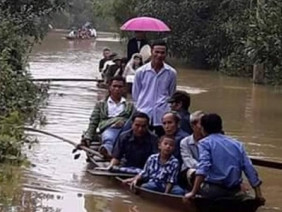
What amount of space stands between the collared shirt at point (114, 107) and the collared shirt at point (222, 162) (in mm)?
2627

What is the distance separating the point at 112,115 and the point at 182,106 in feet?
4.69

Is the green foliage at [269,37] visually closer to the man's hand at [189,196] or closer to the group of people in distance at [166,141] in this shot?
the group of people in distance at [166,141]

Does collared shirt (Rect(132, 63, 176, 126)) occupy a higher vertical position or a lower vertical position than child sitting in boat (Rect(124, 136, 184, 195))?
higher

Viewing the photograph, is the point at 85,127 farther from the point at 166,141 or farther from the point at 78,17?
the point at 78,17

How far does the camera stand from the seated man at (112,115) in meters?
10.2

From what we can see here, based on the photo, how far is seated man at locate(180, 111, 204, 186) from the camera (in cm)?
852

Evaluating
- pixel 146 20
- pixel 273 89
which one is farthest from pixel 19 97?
pixel 273 89

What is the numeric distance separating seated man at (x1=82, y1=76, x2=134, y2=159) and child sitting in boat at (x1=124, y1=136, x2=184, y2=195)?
145 cm

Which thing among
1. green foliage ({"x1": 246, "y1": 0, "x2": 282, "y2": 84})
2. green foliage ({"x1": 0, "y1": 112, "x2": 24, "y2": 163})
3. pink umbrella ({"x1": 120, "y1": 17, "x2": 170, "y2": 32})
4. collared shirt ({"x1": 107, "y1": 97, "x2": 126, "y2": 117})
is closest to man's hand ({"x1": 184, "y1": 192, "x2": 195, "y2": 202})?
collared shirt ({"x1": 107, "y1": 97, "x2": 126, "y2": 117})

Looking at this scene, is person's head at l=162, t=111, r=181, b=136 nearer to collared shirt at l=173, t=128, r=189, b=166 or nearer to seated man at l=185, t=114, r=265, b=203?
collared shirt at l=173, t=128, r=189, b=166

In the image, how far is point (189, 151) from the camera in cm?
868

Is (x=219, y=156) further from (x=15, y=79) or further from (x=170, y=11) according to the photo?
(x=170, y=11)

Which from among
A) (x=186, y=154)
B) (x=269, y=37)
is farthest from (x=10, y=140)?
(x=269, y=37)

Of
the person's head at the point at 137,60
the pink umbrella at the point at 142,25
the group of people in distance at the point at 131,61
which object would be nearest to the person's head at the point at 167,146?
the group of people in distance at the point at 131,61
